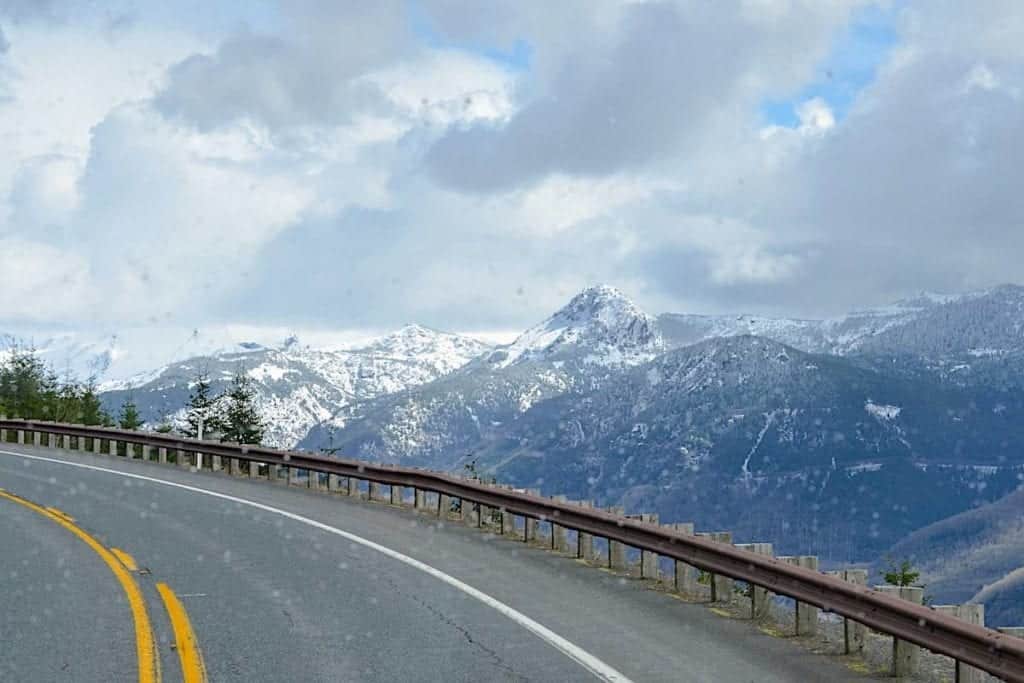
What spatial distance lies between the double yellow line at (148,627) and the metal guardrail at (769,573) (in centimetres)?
464

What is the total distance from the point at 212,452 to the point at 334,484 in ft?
18.3

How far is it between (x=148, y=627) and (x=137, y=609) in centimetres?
87

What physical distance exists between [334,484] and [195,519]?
6.31 m

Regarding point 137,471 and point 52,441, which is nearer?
point 137,471

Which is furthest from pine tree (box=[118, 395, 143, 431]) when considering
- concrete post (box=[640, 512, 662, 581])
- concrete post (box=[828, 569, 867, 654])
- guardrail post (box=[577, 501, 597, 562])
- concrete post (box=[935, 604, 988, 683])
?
concrete post (box=[935, 604, 988, 683])

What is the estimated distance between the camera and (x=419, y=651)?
30.2 ft

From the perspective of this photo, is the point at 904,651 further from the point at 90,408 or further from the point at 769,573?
the point at 90,408

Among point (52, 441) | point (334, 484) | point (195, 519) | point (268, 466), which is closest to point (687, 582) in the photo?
point (195, 519)

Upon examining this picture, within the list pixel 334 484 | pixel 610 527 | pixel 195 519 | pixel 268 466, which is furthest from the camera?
pixel 268 466

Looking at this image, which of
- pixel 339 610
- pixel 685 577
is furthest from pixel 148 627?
pixel 685 577

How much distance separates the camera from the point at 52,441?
3794cm

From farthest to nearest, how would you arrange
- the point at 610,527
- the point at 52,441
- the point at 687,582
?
the point at 52,441, the point at 610,527, the point at 687,582

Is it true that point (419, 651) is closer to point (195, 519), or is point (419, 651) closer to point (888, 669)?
point (888, 669)

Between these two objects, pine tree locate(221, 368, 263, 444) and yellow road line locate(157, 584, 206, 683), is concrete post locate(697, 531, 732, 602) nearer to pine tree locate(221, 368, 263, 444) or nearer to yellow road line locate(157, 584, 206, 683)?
yellow road line locate(157, 584, 206, 683)
